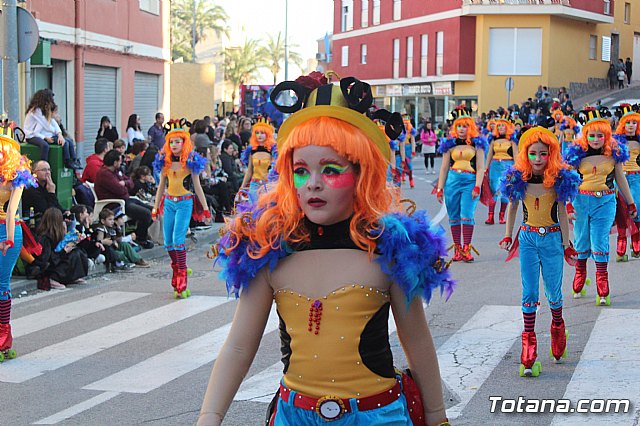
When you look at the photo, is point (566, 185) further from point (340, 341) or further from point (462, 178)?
point (462, 178)

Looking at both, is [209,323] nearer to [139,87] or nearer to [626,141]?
[626,141]

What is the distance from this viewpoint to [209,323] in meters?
10.3

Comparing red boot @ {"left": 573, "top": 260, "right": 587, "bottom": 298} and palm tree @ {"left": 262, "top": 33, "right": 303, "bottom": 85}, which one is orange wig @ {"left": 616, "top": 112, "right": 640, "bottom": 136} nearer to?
red boot @ {"left": 573, "top": 260, "right": 587, "bottom": 298}

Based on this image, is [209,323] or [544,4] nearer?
[209,323]

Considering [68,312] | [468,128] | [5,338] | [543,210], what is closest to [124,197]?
[68,312]

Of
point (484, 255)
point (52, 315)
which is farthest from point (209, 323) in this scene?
point (484, 255)

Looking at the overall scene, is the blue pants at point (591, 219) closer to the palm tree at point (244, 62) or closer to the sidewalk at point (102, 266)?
the sidewalk at point (102, 266)

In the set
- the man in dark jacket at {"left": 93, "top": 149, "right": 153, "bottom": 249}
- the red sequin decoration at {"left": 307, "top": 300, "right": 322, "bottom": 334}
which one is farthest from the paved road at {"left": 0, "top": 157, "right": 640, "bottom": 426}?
the red sequin decoration at {"left": 307, "top": 300, "right": 322, "bottom": 334}

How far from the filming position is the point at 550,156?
841 cm

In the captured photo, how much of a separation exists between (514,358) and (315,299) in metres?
5.21

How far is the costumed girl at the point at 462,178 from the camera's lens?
14516 mm

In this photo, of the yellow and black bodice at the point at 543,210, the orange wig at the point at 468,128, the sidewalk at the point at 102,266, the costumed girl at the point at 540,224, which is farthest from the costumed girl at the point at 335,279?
the orange wig at the point at 468,128

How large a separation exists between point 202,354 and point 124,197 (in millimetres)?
7563

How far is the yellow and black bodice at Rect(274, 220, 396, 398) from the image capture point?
3615 mm
